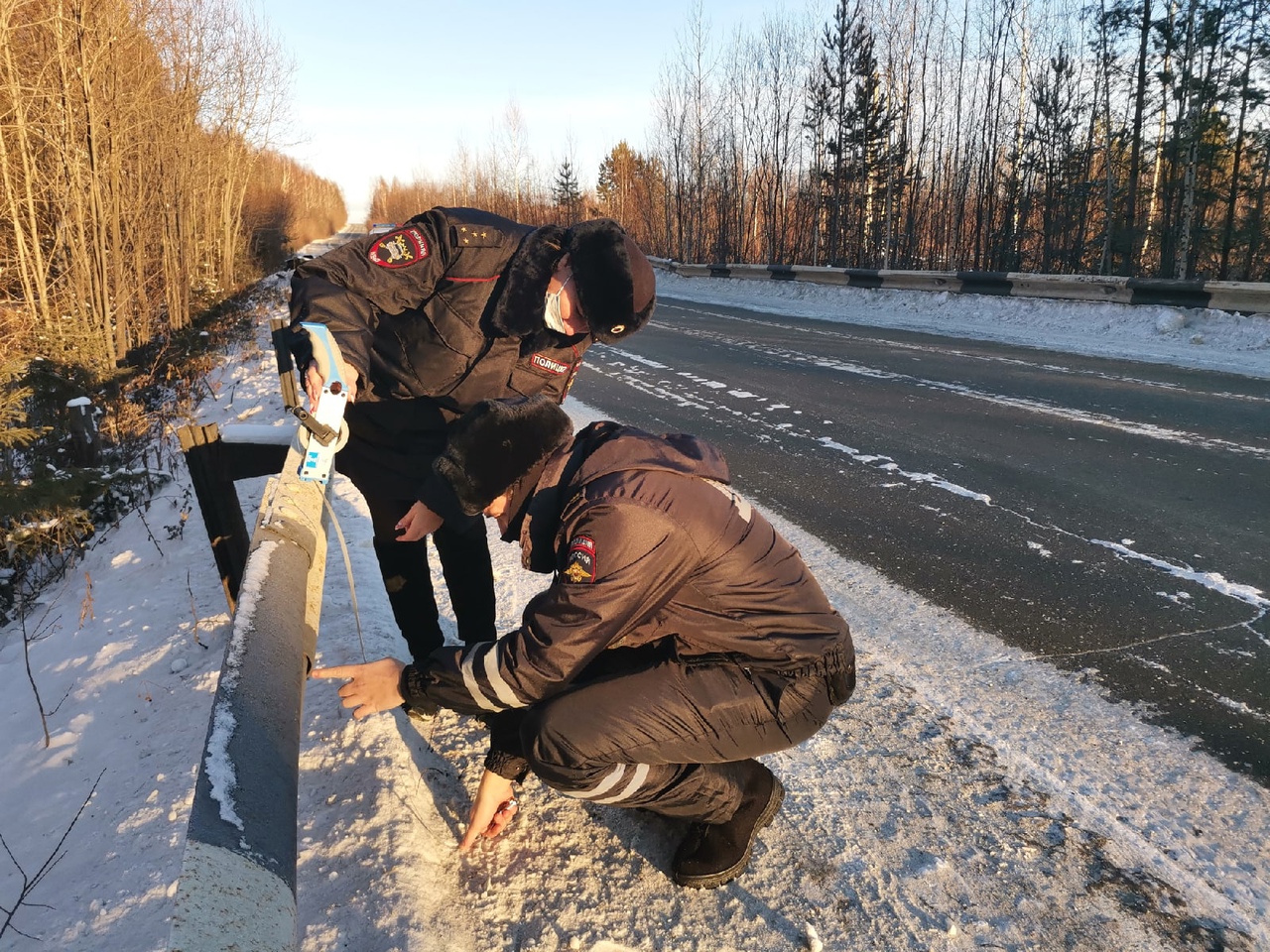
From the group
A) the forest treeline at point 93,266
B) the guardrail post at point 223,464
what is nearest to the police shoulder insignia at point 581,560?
the guardrail post at point 223,464

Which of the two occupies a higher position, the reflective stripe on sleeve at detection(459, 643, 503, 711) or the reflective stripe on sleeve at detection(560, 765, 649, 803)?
the reflective stripe on sleeve at detection(459, 643, 503, 711)

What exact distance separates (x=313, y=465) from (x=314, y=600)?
38cm

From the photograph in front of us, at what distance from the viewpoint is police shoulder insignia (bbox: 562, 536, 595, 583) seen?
5.78 ft

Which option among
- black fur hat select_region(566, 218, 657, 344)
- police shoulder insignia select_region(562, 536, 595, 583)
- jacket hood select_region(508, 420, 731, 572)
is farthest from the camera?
black fur hat select_region(566, 218, 657, 344)

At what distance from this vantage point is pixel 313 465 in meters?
2.17

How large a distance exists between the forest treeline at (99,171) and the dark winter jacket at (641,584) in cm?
992

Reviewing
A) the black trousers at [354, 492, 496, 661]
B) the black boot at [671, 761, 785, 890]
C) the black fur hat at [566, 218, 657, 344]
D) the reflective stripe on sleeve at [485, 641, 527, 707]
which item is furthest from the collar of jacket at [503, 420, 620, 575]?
the black boot at [671, 761, 785, 890]

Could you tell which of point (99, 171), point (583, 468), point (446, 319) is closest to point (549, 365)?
point (446, 319)

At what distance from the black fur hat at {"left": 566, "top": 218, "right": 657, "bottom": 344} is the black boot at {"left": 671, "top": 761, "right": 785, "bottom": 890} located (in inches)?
52.5

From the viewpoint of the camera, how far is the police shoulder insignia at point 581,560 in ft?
5.78

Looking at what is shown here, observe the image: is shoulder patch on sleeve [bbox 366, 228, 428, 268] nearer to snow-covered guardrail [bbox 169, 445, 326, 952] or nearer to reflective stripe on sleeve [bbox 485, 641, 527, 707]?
snow-covered guardrail [bbox 169, 445, 326, 952]

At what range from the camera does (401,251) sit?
8.11ft

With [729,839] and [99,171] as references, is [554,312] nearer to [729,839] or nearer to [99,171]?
[729,839]

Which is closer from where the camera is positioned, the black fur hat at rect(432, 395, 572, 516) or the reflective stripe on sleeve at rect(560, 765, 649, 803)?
the black fur hat at rect(432, 395, 572, 516)
